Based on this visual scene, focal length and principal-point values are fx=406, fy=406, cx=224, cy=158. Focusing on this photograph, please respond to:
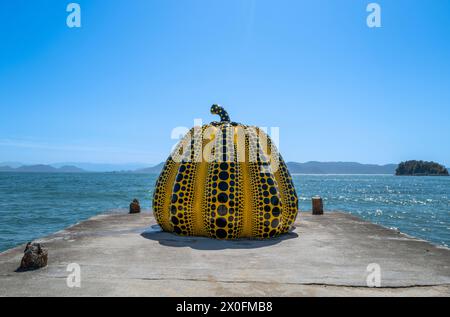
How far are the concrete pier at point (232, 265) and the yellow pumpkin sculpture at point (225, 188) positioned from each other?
1.46 ft

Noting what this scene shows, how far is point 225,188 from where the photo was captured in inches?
418

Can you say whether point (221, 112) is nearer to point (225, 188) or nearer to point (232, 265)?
point (225, 188)

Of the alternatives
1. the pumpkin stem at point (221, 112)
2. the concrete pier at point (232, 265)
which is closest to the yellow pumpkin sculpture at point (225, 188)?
the concrete pier at point (232, 265)

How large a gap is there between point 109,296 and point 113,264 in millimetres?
2030

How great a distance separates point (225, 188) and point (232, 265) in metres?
2.81

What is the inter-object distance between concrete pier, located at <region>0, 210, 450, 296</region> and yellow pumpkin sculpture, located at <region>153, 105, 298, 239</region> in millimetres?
445

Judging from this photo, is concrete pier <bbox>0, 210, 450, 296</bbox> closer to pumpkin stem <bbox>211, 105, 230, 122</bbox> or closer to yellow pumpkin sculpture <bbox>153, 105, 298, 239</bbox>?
yellow pumpkin sculpture <bbox>153, 105, 298, 239</bbox>

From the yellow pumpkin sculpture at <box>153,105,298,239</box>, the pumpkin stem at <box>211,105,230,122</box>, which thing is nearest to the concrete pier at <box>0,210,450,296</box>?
the yellow pumpkin sculpture at <box>153,105,298,239</box>

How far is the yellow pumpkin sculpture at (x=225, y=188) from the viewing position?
10.6 metres

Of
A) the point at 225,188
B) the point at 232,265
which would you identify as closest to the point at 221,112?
the point at 225,188

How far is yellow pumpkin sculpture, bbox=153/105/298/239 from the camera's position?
418 inches

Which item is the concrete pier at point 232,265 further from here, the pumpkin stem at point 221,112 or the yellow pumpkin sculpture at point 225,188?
the pumpkin stem at point 221,112

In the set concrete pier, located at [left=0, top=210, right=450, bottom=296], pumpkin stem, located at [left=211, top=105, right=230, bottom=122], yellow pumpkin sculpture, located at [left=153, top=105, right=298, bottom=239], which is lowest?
concrete pier, located at [left=0, top=210, right=450, bottom=296]
